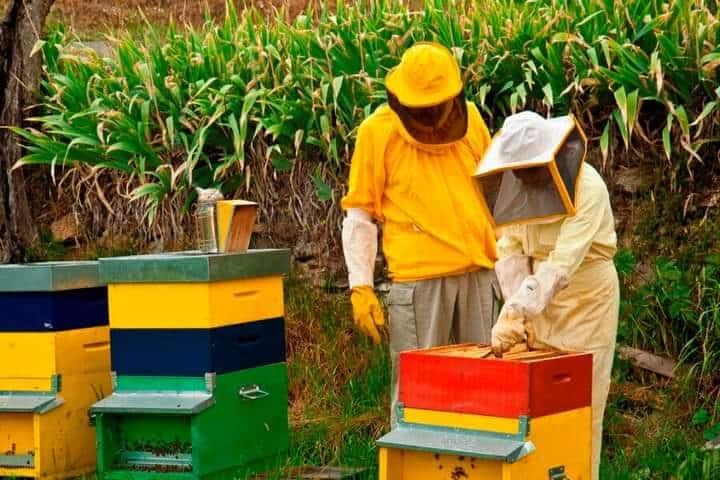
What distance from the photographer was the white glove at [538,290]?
3588mm

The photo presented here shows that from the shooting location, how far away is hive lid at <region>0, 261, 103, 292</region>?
186 inches

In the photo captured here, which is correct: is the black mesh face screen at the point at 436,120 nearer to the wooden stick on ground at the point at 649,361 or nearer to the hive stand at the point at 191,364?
the hive stand at the point at 191,364

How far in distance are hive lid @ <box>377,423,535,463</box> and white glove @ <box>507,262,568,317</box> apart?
16.1 inches

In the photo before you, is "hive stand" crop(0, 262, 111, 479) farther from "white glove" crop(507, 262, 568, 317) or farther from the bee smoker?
"white glove" crop(507, 262, 568, 317)

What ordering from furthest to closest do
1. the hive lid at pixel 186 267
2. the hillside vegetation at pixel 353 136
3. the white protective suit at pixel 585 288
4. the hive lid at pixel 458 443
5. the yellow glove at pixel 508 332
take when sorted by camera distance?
the hillside vegetation at pixel 353 136 → the hive lid at pixel 186 267 → the white protective suit at pixel 585 288 → the yellow glove at pixel 508 332 → the hive lid at pixel 458 443

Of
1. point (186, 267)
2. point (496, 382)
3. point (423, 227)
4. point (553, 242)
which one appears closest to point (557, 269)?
point (553, 242)

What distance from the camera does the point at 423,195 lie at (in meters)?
4.47

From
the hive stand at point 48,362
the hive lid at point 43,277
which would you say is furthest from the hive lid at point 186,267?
the hive stand at point 48,362

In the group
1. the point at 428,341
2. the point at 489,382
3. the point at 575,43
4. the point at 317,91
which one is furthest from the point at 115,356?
the point at 575,43

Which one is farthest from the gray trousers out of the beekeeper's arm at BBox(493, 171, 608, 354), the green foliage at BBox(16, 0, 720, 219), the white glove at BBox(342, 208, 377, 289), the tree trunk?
the tree trunk

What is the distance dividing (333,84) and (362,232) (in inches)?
74.8

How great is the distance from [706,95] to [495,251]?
5.50ft

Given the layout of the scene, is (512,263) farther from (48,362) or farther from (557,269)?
(48,362)

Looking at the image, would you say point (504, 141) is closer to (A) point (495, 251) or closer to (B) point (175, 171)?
(A) point (495, 251)
